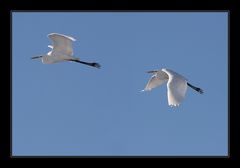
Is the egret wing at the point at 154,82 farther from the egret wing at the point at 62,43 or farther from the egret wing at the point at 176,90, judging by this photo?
the egret wing at the point at 62,43

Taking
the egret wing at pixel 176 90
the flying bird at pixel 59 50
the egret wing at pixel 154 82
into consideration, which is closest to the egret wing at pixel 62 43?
the flying bird at pixel 59 50

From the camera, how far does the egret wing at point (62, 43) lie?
6515mm

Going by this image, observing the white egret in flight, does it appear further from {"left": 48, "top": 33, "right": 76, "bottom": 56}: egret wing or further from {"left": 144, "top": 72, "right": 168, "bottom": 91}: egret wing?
{"left": 48, "top": 33, "right": 76, "bottom": 56}: egret wing

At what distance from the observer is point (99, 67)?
308 inches

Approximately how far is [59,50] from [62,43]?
219 mm

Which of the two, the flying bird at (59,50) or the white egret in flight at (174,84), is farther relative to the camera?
the flying bird at (59,50)

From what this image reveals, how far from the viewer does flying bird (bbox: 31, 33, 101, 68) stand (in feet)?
21.6

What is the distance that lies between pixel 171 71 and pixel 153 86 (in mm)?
707

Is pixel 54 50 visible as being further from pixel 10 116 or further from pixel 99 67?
pixel 10 116

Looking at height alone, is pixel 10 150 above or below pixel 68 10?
below

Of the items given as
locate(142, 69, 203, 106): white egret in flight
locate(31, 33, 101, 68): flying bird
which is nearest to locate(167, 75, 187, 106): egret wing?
locate(142, 69, 203, 106): white egret in flight

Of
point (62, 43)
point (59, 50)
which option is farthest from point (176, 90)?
point (59, 50)

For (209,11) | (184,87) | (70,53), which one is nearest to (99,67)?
(70,53)

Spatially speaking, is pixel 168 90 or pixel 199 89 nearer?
pixel 168 90
